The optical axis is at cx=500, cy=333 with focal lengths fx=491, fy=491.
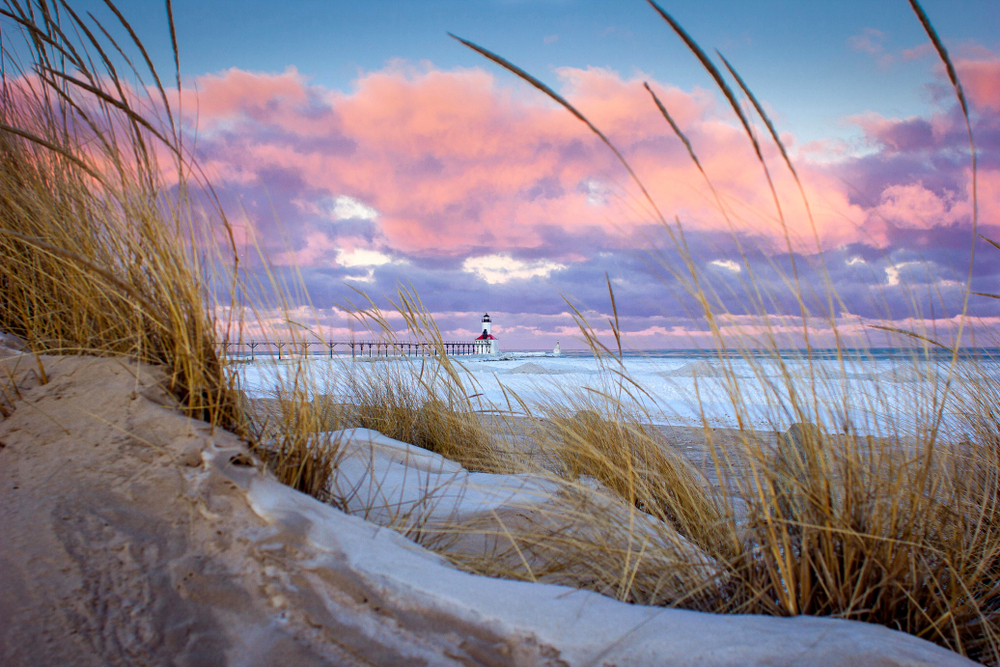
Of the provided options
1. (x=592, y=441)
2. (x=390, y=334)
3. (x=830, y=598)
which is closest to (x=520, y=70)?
(x=830, y=598)

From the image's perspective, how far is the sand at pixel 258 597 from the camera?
787 mm

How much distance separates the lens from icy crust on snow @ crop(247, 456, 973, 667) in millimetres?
769

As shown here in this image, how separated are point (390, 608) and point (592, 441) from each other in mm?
1434

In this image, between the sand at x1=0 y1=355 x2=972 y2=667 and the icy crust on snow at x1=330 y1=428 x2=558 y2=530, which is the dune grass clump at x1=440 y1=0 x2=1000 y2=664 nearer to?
the sand at x1=0 y1=355 x2=972 y2=667

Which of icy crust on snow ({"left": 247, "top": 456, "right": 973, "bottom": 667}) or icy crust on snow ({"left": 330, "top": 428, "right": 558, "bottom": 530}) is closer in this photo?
icy crust on snow ({"left": 247, "top": 456, "right": 973, "bottom": 667})

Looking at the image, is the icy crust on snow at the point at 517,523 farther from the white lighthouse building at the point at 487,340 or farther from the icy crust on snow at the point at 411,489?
the white lighthouse building at the point at 487,340

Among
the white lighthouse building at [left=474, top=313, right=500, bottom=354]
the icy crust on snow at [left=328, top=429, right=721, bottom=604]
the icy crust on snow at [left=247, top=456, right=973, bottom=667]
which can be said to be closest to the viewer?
the icy crust on snow at [left=247, top=456, right=973, bottom=667]

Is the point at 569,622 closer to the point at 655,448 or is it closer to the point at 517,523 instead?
the point at 517,523

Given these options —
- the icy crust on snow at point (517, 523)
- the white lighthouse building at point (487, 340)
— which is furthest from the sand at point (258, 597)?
the white lighthouse building at point (487, 340)

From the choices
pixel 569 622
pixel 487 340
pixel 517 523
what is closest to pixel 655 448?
pixel 517 523

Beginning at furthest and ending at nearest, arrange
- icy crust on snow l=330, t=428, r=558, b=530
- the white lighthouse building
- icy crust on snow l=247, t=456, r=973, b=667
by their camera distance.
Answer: the white lighthouse building, icy crust on snow l=330, t=428, r=558, b=530, icy crust on snow l=247, t=456, r=973, b=667

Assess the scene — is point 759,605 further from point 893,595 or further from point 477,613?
point 477,613

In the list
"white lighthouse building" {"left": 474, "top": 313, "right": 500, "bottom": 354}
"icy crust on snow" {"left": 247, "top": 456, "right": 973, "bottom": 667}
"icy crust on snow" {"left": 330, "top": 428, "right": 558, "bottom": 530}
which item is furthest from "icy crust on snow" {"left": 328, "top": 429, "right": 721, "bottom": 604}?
"white lighthouse building" {"left": 474, "top": 313, "right": 500, "bottom": 354}

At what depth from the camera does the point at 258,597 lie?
88 centimetres
